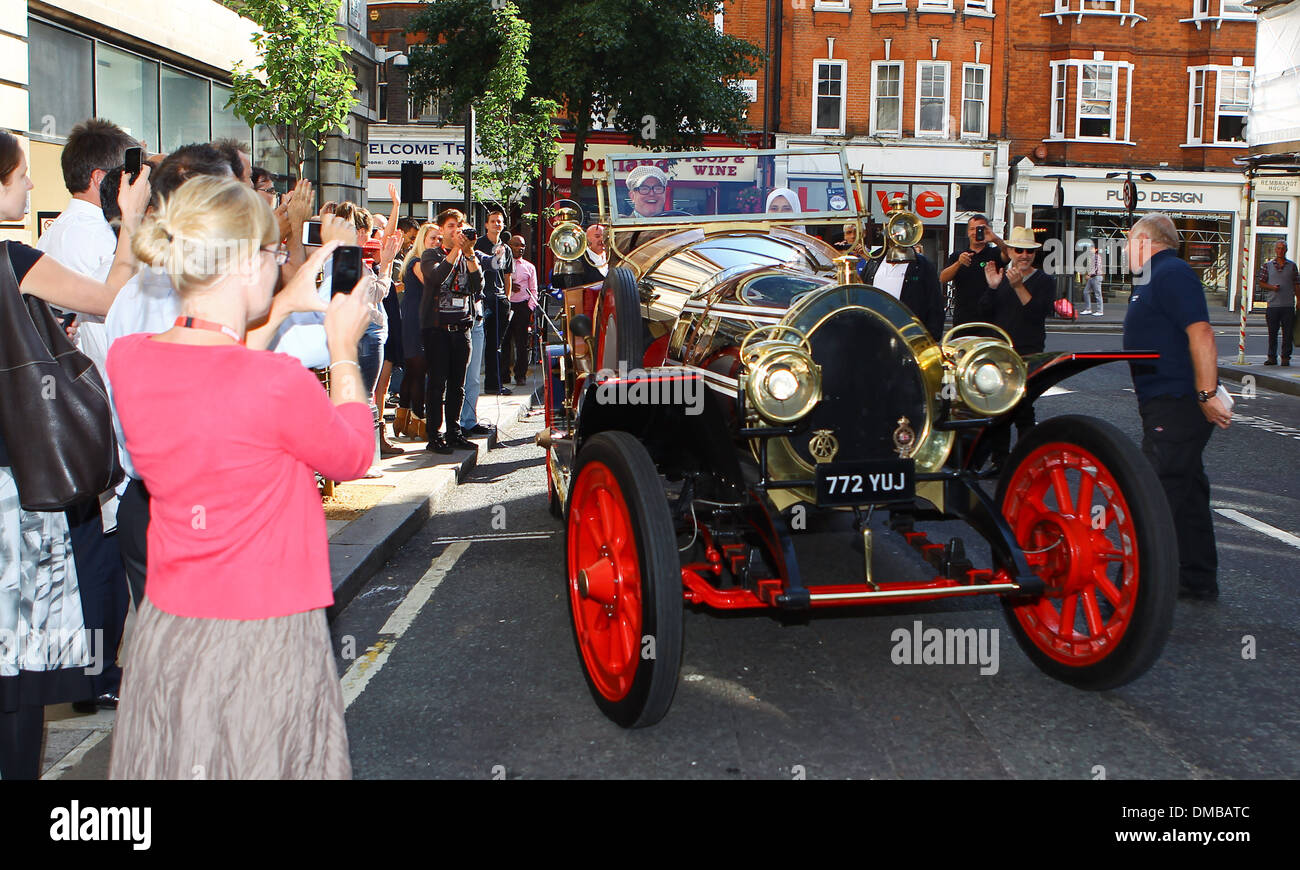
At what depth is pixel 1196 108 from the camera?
33281mm

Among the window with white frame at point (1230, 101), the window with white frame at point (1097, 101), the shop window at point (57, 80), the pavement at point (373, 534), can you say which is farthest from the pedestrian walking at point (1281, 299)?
the window with white frame at point (1230, 101)

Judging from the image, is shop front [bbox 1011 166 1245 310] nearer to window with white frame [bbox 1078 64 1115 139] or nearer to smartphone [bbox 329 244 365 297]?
window with white frame [bbox 1078 64 1115 139]

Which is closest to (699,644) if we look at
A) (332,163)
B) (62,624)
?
(62,624)

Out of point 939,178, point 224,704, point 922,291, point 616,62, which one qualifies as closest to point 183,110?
point 922,291

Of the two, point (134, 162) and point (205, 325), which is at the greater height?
point (134, 162)

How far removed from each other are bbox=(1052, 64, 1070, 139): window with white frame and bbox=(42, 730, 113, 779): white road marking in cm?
3303

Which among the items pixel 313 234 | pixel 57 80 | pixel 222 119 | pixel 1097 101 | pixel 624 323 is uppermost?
pixel 1097 101

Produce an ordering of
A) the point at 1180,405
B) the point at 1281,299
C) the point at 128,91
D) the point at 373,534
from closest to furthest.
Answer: the point at 1180,405, the point at 373,534, the point at 128,91, the point at 1281,299

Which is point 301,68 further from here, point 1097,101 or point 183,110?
point 1097,101

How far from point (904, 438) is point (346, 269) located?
2.55 metres

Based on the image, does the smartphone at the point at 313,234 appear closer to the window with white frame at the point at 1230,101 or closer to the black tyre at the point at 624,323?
the black tyre at the point at 624,323

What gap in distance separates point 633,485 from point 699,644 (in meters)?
1.39

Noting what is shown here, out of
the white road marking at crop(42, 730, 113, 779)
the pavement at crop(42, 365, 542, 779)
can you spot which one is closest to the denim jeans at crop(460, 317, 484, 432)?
the pavement at crop(42, 365, 542, 779)

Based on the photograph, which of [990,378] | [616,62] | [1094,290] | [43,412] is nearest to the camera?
[43,412]
